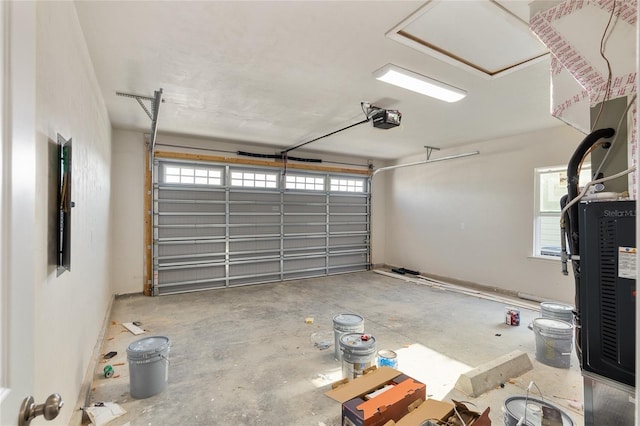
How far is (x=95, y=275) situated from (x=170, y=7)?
261cm

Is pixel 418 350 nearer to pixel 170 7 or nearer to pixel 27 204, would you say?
pixel 27 204

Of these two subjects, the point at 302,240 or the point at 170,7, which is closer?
the point at 170,7

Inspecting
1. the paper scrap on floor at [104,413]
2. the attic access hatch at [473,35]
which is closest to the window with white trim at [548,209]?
the attic access hatch at [473,35]

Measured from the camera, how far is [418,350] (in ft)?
10.4

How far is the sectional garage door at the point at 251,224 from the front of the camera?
5.36m

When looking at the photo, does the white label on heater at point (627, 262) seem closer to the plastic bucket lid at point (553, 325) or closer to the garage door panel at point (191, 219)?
the plastic bucket lid at point (553, 325)

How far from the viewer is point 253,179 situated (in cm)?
614

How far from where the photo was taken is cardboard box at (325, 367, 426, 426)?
1794mm

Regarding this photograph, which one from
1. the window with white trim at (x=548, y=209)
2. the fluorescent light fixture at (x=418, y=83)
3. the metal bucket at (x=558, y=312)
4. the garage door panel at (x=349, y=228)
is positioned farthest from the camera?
the garage door panel at (x=349, y=228)

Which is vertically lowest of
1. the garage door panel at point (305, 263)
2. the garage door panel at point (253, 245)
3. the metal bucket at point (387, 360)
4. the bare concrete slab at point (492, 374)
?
the bare concrete slab at point (492, 374)

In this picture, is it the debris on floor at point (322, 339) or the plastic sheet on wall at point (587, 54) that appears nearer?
the plastic sheet on wall at point (587, 54)

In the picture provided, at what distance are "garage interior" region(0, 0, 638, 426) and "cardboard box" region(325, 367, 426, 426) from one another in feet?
0.80

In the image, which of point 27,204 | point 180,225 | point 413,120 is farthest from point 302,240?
point 27,204

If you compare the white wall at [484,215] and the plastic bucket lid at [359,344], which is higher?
the white wall at [484,215]
